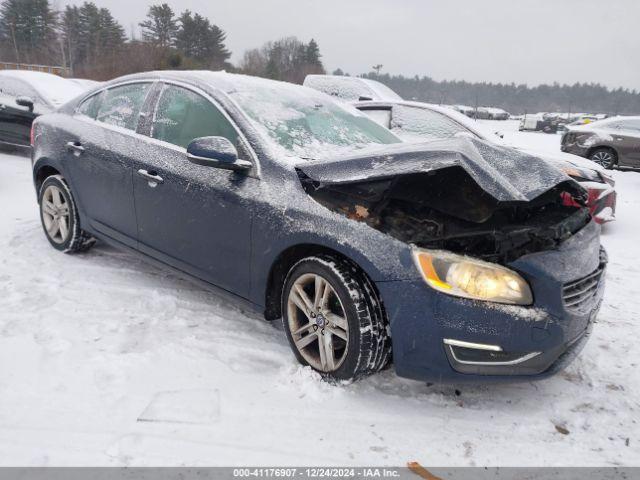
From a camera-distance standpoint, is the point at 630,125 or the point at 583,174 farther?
the point at 630,125

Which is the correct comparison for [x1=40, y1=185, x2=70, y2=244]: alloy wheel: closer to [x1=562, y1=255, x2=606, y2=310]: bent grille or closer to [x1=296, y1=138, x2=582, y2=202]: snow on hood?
[x1=296, y1=138, x2=582, y2=202]: snow on hood

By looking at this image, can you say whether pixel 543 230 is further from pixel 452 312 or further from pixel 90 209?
pixel 90 209

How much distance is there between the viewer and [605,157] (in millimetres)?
11102

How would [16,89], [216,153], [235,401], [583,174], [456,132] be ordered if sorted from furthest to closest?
[16,89], [456,132], [583,174], [216,153], [235,401]

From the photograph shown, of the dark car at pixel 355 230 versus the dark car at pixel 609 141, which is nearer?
the dark car at pixel 355 230

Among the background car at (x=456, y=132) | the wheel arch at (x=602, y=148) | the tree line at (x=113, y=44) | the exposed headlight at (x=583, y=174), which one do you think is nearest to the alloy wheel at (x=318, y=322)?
the background car at (x=456, y=132)

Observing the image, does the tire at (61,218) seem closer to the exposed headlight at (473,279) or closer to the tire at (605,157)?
the exposed headlight at (473,279)

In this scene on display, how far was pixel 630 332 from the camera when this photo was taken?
10.7ft

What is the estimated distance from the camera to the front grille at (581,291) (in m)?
2.20

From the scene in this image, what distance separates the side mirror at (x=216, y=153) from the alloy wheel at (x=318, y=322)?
29.3 inches

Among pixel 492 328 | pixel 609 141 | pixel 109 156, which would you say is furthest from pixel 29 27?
pixel 492 328

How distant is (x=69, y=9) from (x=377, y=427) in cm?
7317

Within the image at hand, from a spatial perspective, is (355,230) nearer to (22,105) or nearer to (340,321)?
A: (340,321)

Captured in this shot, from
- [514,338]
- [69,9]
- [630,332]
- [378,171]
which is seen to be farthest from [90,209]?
[69,9]
